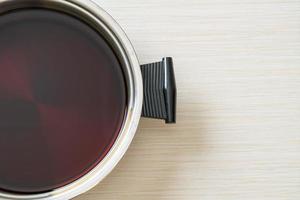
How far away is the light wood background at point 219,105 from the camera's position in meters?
0.63

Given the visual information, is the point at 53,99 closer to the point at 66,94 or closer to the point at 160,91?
the point at 66,94

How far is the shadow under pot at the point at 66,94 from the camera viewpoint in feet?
1.83

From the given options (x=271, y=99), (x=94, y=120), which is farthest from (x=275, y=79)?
(x=94, y=120)

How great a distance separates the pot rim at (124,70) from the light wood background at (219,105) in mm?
68

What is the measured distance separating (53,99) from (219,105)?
0.80 feet

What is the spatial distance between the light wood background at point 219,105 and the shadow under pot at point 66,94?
0.21 feet

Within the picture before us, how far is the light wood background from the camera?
24.7 inches

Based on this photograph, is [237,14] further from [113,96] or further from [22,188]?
[22,188]

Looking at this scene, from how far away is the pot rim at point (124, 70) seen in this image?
0.55 meters

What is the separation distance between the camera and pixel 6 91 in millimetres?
564

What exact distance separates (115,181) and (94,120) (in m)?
0.10

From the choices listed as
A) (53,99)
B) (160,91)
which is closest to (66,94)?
(53,99)

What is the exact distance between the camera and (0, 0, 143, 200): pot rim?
0.55 m

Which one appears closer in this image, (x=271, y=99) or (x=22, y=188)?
(x=22, y=188)
